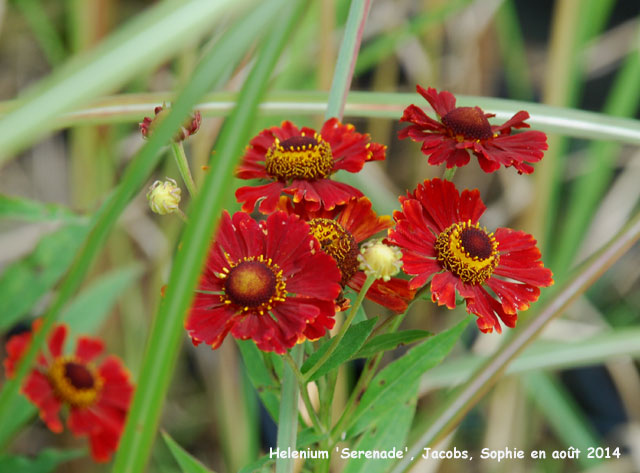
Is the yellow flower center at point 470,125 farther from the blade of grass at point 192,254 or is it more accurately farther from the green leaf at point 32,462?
the green leaf at point 32,462

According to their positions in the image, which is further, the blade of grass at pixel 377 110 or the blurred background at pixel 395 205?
the blurred background at pixel 395 205

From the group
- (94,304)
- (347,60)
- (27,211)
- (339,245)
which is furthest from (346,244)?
(94,304)

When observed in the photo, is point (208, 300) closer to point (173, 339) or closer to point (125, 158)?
point (173, 339)

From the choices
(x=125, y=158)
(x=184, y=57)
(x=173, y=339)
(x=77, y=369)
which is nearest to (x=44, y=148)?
(x=125, y=158)

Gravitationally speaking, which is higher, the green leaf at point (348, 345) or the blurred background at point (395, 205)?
the blurred background at point (395, 205)

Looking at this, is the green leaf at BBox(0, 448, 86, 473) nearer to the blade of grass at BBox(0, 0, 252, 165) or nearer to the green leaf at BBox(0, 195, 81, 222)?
the green leaf at BBox(0, 195, 81, 222)

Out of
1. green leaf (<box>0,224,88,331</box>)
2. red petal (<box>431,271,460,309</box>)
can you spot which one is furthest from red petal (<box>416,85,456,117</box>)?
green leaf (<box>0,224,88,331</box>)

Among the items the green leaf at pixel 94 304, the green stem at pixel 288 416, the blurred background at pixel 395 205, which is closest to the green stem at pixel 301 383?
the green stem at pixel 288 416
